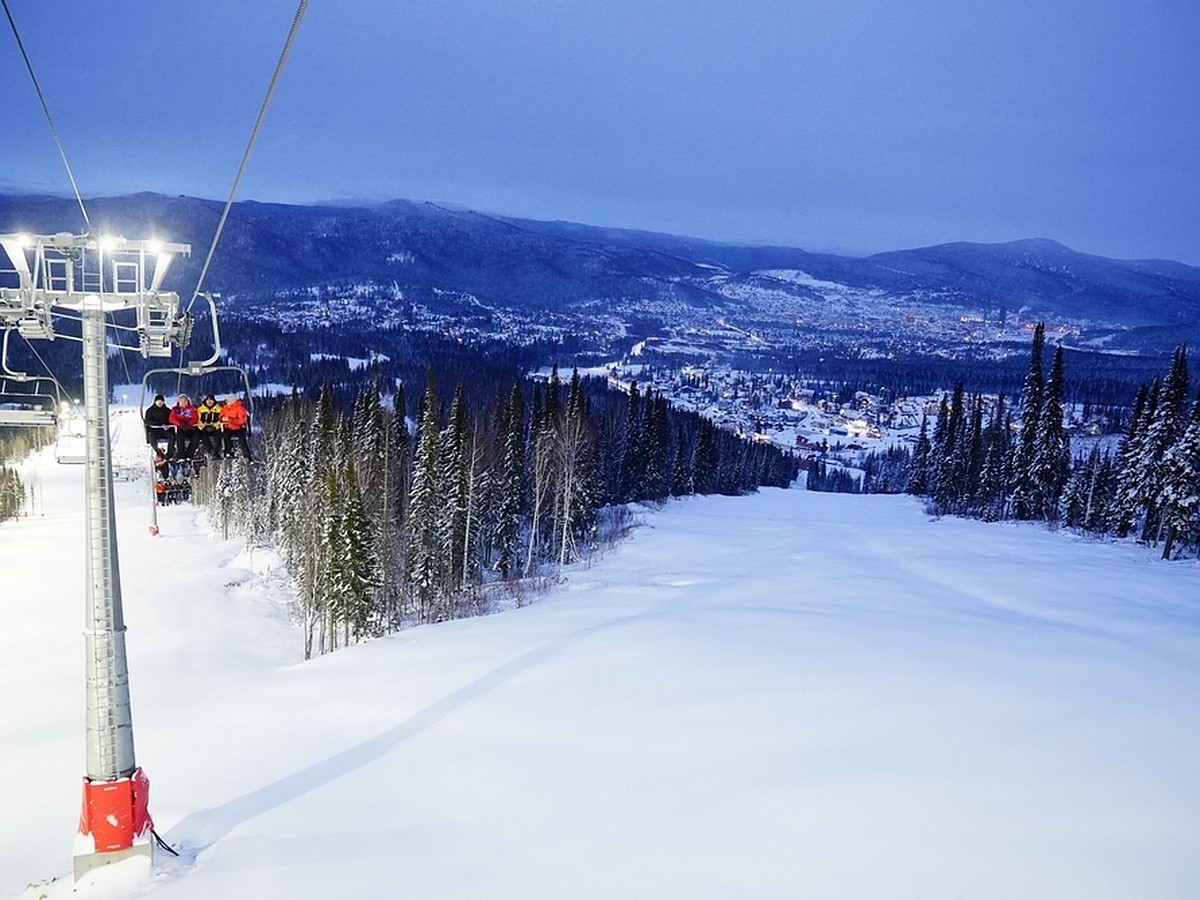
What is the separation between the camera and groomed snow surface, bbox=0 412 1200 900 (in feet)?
22.7

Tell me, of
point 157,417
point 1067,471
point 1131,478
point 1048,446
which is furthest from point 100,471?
point 1067,471

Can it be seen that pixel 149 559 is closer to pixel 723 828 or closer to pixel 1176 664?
pixel 723 828

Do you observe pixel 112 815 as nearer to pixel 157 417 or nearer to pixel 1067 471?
pixel 157 417

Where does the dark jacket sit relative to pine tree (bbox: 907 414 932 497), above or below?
above

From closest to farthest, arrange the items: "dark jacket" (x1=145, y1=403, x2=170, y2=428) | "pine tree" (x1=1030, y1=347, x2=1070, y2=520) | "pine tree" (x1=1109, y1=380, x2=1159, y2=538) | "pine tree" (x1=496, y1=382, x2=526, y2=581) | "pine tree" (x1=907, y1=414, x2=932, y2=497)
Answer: "dark jacket" (x1=145, y1=403, x2=170, y2=428), "pine tree" (x1=1109, y1=380, x2=1159, y2=538), "pine tree" (x1=496, y1=382, x2=526, y2=581), "pine tree" (x1=1030, y1=347, x2=1070, y2=520), "pine tree" (x1=907, y1=414, x2=932, y2=497)

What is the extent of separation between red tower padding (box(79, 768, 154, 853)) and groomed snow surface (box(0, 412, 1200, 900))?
0.30m

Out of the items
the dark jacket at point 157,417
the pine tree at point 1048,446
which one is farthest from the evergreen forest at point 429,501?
the pine tree at point 1048,446

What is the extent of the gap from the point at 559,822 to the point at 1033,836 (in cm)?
507

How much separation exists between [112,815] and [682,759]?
6771 mm

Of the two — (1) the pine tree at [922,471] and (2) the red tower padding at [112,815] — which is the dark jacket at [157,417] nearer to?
(2) the red tower padding at [112,815]

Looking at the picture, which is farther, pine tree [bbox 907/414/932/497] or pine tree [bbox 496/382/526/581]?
pine tree [bbox 907/414/932/497]

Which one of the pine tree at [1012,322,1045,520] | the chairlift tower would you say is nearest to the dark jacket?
the chairlift tower

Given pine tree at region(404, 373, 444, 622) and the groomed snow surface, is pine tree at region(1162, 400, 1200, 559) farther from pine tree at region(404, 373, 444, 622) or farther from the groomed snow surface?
pine tree at region(404, 373, 444, 622)

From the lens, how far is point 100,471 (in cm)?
760
